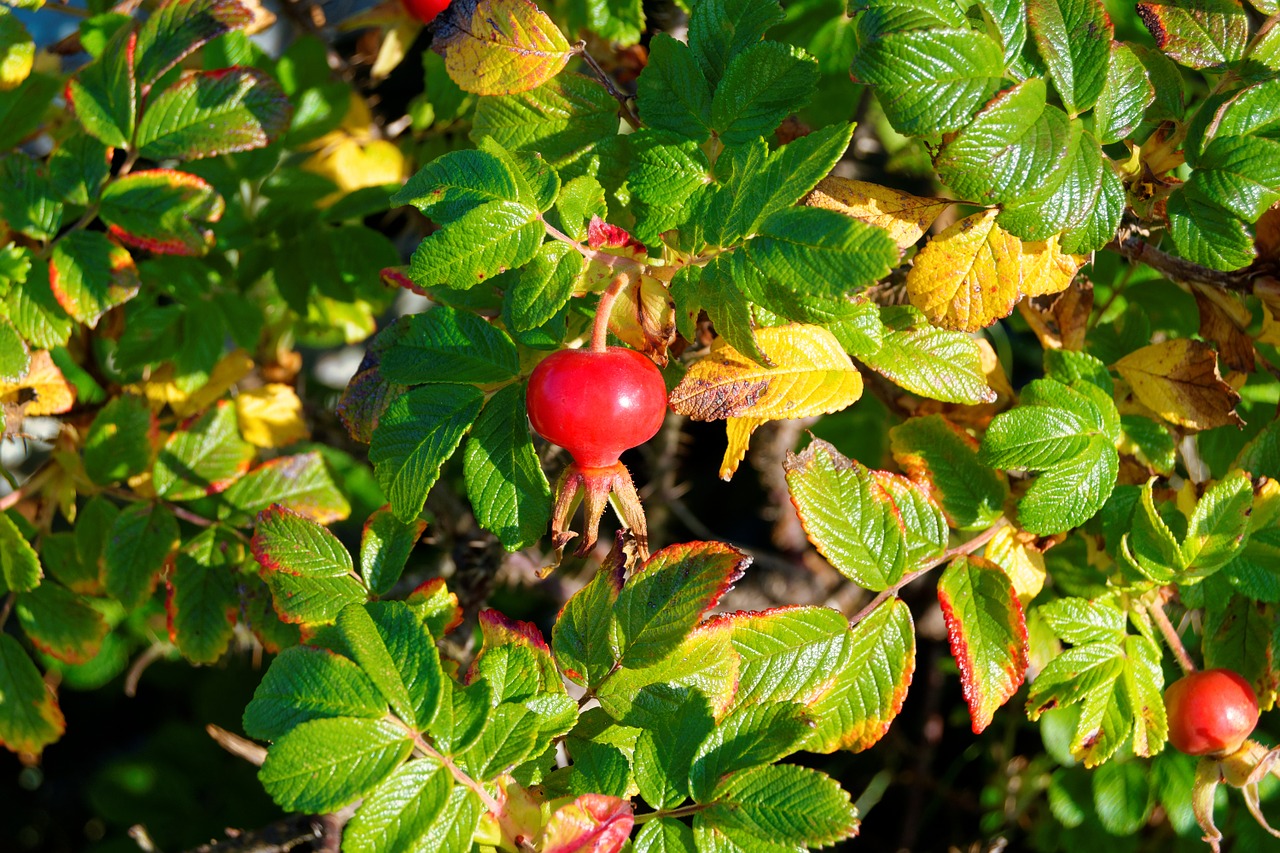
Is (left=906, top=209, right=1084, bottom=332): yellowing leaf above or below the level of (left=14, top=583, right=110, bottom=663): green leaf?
above

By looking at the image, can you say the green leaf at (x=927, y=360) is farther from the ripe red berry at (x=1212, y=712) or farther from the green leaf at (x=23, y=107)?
the green leaf at (x=23, y=107)

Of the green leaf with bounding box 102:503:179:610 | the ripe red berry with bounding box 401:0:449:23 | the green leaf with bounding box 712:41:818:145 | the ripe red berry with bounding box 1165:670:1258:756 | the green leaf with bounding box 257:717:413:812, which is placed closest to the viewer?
the green leaf with bounding box 257:717:413:812

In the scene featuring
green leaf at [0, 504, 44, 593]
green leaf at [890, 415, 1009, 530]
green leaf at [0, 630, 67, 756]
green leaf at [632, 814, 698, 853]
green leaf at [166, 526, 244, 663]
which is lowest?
green leaf at [0, 630, 67, 756]

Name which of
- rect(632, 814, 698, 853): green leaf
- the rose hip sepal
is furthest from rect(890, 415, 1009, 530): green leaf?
rect(632, 814, 698, 853): green leaf

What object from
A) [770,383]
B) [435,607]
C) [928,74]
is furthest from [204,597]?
[928,74]

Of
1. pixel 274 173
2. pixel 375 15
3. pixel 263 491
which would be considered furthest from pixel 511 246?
pixel 375 15

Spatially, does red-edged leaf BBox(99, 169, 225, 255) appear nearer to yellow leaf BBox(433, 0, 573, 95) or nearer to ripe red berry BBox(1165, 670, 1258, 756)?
yellow leaf BBox(433, 0, 573, 95)

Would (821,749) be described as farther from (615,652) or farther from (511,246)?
(511,246)
